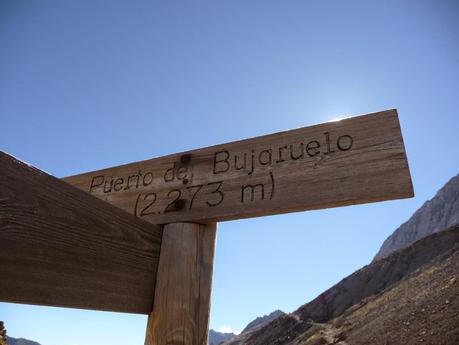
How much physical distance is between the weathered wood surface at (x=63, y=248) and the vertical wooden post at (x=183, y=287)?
77mm

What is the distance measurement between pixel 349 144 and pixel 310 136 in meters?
0.16

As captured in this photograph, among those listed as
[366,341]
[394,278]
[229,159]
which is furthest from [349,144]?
[394,278]

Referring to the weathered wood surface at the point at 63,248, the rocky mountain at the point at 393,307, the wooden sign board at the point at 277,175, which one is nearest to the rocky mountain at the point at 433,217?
the rocky mountain at the point at 393,307

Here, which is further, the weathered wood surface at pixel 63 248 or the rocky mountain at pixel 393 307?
the rocky mountain at pixel 393 307

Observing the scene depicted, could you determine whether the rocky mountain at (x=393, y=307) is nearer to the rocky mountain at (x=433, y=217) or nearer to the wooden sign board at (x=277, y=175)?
the wooden sign board at (x=277, y=175)

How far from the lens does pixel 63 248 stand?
105cm

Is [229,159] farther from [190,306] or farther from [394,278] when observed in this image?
[394,278]

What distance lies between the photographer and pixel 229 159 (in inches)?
61.7

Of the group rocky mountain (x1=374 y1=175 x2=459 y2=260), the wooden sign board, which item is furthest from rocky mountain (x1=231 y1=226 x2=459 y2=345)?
rocky mountain (x1=374 y1=175 x2=459 y2=260)

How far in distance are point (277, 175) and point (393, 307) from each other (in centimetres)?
3721

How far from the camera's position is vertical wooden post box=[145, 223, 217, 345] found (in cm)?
132

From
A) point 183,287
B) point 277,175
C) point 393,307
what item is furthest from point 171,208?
point 393,307

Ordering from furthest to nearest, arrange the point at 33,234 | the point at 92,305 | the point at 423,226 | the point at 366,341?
the point at 423,226 → the point at 366,341 → the point at 92,305 → the point at 33,234

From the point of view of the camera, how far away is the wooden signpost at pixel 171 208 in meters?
0.98
